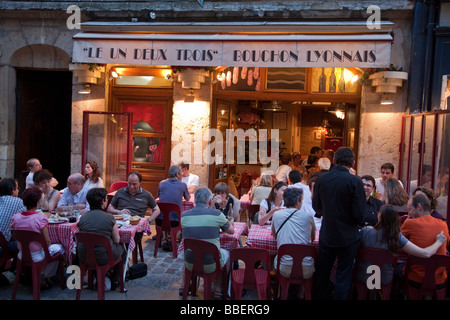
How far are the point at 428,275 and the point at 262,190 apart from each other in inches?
111

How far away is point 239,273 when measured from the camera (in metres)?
4.75

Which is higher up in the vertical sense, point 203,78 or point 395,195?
point 203,78

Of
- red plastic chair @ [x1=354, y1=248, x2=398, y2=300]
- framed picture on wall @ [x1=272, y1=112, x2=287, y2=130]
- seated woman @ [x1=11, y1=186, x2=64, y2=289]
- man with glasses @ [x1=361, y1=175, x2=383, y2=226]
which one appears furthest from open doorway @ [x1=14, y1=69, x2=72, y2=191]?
red plastic chair @ [x1=354, y1=248, x2=398, y2=300]

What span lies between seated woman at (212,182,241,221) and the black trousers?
1.75m

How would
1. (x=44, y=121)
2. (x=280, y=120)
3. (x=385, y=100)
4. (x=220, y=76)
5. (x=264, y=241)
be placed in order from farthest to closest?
(x=280, y=120) → (x=44, y=121) → (x=220, y=76) → (x=385, y=100) → (x=264, y=241)

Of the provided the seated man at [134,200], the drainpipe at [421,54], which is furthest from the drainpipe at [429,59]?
the seated man at [134,200]

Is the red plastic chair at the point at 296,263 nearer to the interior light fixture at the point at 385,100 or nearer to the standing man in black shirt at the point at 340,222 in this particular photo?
the standing man in black shirt at the point at 340,222

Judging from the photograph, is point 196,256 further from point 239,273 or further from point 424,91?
point 424,91

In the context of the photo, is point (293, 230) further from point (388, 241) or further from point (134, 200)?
point (134, 200)

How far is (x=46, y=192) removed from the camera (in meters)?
6.39

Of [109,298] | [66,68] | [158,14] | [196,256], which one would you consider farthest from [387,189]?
[66,68]

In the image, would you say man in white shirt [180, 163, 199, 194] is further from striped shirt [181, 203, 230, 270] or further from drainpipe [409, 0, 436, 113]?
drainpipe [409, 0, 436, 113]

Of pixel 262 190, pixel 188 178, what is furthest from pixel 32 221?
pixel 188 178

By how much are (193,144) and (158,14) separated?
2639mm
